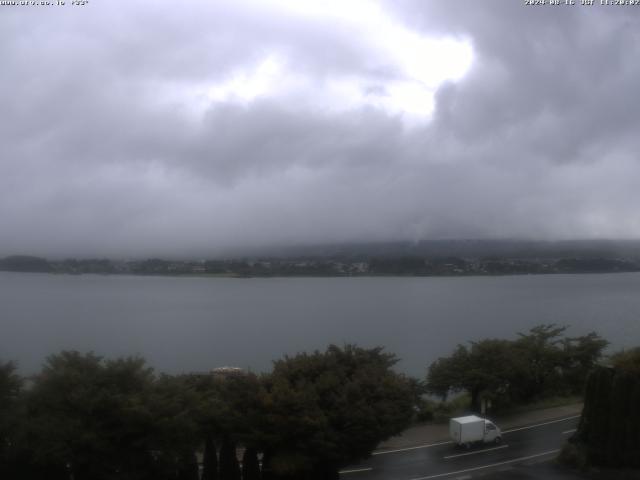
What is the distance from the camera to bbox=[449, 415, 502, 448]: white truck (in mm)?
18922

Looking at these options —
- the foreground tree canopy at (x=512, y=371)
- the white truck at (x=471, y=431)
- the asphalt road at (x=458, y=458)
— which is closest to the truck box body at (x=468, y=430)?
the white truck at (x=471, y=431)

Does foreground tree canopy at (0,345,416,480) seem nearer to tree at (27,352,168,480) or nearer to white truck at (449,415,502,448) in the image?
tree at (27,352,168,480)

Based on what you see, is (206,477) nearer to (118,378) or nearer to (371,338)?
(118,378)

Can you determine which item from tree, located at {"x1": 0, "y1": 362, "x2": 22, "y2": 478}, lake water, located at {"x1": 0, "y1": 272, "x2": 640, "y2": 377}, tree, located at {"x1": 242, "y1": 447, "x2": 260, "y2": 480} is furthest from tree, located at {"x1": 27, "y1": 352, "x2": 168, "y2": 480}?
lake water, located at {"x1": 0, "y1": 272, "x2": 640, "y2": 377}

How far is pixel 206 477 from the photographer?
45.4 ft

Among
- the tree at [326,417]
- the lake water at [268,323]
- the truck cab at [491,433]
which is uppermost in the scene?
the tree at [326,417]

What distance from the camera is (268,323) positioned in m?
63.7

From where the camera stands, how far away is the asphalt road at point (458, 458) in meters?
16.8

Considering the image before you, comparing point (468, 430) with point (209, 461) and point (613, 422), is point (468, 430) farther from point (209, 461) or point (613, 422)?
point (209, 461)

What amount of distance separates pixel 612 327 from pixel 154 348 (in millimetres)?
40431

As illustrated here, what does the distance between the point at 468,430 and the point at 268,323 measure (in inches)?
1807

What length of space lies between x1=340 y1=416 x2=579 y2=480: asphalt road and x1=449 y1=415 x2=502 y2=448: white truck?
0.78ft

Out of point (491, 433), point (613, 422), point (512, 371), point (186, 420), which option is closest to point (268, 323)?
point (512, 371)

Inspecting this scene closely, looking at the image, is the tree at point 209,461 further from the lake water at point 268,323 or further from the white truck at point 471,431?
the lake water at point 268,323
